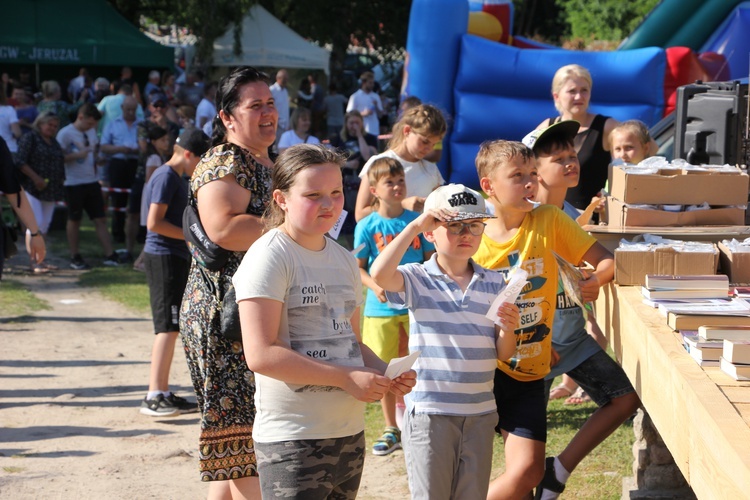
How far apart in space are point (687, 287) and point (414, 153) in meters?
2.81

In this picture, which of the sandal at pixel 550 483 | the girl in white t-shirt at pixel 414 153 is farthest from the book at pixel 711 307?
the girl in white t-shirt at pixel 414 153

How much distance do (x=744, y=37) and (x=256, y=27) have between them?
15.5m

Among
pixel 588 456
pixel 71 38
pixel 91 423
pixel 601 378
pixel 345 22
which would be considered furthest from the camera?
pixel 345 22

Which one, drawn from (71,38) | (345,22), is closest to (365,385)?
(71,38)

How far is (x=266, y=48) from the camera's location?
25.6 meters

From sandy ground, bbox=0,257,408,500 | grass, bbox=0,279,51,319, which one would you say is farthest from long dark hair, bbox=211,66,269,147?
grass, bbox=0,279,51,319

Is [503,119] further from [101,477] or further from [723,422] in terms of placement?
[723,422]

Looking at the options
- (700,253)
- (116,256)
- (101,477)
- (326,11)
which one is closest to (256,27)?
(326,11)

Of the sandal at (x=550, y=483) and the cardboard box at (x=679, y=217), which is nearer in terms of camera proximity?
the cardboard box at (x=679, y=217)

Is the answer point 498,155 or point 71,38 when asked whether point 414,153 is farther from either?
point 71,38

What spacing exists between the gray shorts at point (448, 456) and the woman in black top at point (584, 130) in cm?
285

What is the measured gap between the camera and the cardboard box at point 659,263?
3.64 m

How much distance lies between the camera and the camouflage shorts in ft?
9.55

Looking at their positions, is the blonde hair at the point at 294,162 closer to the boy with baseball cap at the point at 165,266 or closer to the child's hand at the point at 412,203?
the child's hand at the point at 412,203
